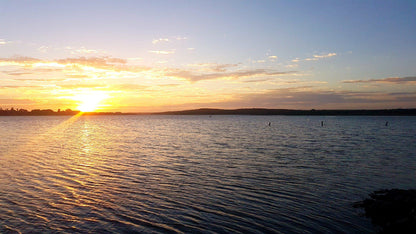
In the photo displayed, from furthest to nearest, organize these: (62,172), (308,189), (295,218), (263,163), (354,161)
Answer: (354,161) < (263,163) < (62,172) < (308,189) < (295,218)

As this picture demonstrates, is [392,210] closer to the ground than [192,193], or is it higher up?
closer to the ground

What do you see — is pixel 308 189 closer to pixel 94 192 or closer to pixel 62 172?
pixel 94 192

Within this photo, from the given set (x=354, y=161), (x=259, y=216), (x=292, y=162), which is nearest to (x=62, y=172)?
(x=259, y=216)

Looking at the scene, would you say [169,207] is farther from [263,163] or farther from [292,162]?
[292,162]

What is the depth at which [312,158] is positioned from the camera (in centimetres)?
3659

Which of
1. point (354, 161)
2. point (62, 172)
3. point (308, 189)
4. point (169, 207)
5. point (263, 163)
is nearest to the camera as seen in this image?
point (169, 207)

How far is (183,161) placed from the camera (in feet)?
112

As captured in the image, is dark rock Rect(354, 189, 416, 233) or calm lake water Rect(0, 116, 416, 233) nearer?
dark rock Rect(354, 189, 416, 233)

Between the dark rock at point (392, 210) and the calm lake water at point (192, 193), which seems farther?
the calm lake water at point (192, 193)

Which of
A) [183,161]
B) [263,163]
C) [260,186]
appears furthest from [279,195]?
[183,161]

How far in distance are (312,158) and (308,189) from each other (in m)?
15.8

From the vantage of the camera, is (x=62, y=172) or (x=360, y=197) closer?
(x=360, y=197)

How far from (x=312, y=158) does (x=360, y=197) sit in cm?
1648

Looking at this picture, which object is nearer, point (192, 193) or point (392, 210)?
point (392, 210)
